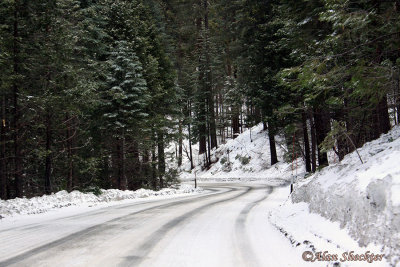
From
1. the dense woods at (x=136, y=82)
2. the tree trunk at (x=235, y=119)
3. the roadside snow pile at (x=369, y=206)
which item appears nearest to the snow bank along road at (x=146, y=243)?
the roadside snow pile at (x=369, y=206)

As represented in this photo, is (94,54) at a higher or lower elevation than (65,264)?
higher

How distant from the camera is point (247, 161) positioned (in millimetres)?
35656

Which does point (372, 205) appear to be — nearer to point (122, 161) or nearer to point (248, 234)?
point (248, 234)

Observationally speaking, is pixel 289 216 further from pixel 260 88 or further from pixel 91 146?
pixel 260 88

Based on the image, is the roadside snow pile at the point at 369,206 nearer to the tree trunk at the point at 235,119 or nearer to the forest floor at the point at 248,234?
the forest floor at the point at 248,234

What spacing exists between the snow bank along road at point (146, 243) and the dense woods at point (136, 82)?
319 centimetres

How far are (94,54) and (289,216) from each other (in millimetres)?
15010

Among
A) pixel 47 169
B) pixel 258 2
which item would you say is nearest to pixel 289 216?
pixel 47 169

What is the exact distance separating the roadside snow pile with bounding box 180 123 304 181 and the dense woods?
22.9ft

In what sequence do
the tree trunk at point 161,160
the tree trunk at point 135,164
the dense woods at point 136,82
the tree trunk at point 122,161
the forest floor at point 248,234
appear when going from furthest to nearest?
1. the tree trunk at point 161,160
2. the tree trunk at point 135,164
3. the tree trunk at point 122,161
4. the dense woods at point 136,82
5. the forest floor at point 248,234

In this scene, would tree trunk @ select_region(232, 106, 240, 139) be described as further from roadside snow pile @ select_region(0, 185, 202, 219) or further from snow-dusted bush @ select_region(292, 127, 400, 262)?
snow-dusted bush @ select_region(292, 127, 400, 262)

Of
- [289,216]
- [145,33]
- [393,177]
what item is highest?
[145,33]

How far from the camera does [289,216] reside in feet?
26.6

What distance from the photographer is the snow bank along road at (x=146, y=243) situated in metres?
4.63
